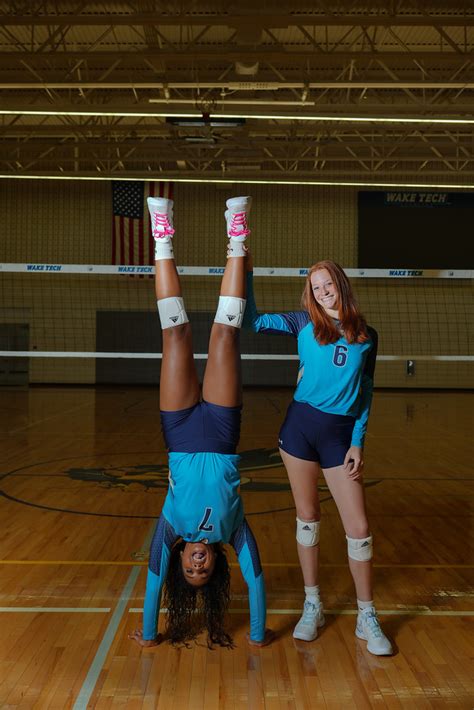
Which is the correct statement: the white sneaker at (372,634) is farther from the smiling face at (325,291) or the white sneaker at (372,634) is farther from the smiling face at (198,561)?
the smiling face at (325,291)

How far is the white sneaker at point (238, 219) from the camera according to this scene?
322cm

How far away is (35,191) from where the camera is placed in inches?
770

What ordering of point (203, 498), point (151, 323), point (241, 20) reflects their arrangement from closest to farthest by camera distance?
point (203, 498) → point (241, 20) → point (151, 323)

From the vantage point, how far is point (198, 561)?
114 inches

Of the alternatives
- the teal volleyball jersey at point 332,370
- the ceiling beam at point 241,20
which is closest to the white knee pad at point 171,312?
the teal volleyball jersey at point 332,370

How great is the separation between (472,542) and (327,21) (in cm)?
706

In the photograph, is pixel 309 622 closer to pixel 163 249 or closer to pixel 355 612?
pixel 355 612

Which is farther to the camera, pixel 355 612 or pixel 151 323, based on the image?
pixel 151 323

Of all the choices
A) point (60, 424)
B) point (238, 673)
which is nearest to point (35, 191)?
point (60, 424)

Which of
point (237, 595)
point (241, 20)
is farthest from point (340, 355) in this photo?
point (241, 20)

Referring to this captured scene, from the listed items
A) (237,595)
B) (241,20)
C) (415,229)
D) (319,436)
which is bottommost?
(237,595)

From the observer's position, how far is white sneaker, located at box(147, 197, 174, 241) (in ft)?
10.9

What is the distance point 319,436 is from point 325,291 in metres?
0.60

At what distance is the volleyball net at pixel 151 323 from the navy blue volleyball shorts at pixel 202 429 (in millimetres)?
16002
